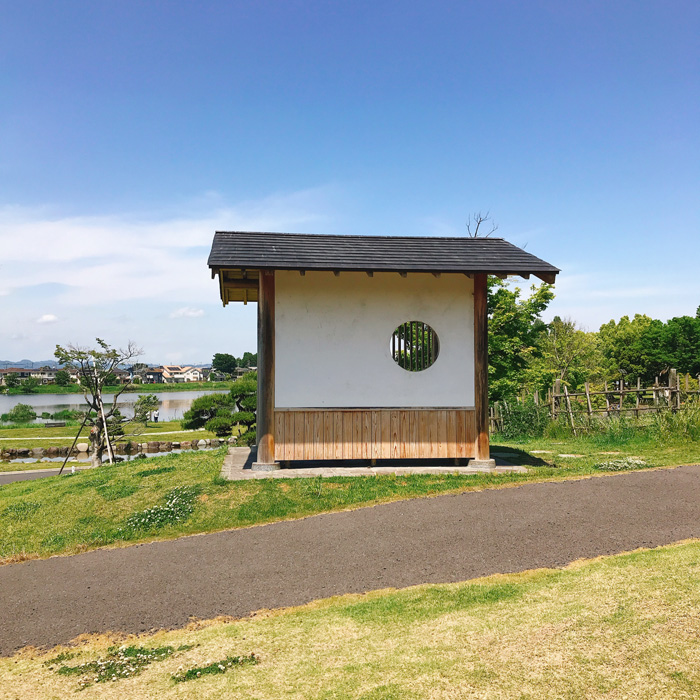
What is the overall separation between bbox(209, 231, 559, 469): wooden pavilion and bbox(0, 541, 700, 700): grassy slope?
5310 mm

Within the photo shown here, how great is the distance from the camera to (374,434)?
11.3 meters

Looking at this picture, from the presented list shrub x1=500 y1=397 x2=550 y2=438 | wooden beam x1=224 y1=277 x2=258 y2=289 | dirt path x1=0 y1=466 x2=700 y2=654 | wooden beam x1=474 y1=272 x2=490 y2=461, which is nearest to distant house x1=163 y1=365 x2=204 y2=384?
shrub x1=500 y1=397 x2=550 y2=438

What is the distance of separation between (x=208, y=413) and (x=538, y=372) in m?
14.5

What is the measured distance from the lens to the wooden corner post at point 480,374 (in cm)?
1136

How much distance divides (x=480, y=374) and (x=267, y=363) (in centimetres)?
413

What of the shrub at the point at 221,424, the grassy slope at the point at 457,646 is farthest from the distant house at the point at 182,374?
the grassy slope at the point at 457,646

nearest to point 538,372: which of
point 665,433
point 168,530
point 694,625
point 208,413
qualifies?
point 665,433

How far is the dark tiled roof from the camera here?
1074 centimetres

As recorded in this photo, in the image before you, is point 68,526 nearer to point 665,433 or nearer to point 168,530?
point 168,530

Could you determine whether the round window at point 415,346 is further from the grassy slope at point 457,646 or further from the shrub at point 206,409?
the shrub at point 206,409

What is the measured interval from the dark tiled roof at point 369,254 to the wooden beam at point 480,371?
0.57m

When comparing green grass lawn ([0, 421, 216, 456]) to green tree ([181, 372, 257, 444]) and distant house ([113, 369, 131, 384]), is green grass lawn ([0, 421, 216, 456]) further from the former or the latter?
green tree ([181, 372, 257, 444])

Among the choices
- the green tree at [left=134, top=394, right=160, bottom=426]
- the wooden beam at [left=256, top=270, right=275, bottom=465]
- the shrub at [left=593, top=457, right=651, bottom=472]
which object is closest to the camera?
the wooden beam at [left=256, top=270, right=275, bottom=465]

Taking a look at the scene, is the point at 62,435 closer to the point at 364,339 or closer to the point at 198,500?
the point at 198,500
